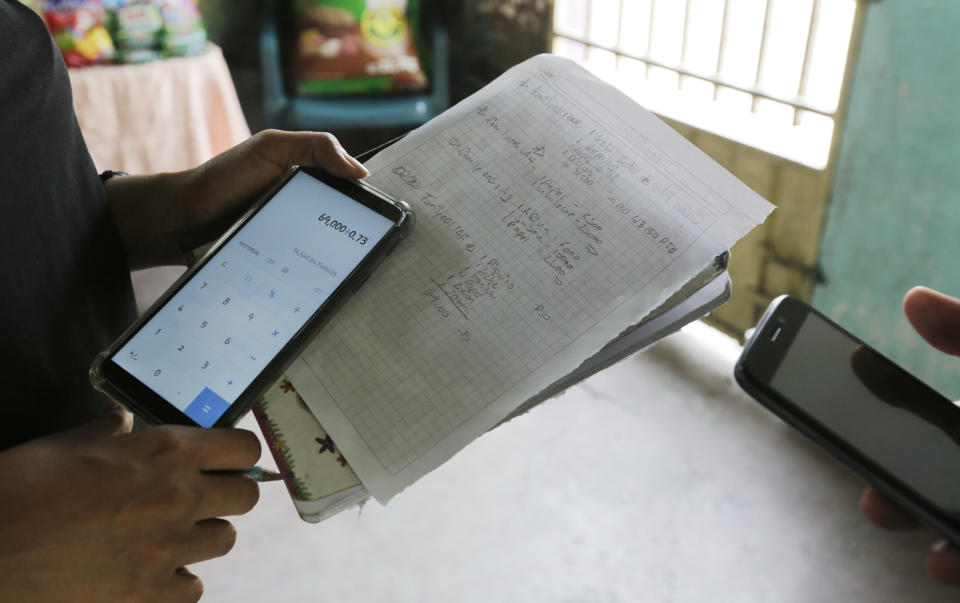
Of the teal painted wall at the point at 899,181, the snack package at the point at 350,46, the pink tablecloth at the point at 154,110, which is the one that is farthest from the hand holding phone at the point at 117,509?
the snack package at the point at 350,46

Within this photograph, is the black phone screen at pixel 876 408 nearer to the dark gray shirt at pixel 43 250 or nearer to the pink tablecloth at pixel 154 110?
the dark gray shirt at pixel 43 250

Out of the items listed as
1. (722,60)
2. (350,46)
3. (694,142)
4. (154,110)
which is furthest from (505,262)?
(350,46)

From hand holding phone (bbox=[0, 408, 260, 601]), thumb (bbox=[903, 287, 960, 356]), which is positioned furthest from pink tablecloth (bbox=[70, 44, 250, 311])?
thumb (bbox=[903, 287, 960, 356])

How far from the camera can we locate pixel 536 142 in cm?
53

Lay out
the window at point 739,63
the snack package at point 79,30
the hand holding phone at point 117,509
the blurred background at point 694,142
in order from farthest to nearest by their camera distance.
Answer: the snack package at point 79,30 < the window at point 739,63 < the blurred background at point 694,142 < the hand holding phone at point 117,509

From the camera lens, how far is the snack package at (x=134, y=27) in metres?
1.66

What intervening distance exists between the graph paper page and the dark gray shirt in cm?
15

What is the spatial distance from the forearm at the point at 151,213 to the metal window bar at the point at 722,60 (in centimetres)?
109

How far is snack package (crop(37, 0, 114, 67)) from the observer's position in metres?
1.61

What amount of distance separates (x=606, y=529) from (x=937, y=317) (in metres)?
0.31

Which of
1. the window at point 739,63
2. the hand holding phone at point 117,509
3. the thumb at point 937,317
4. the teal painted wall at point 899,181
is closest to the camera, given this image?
the hand holding phone at point 117,509

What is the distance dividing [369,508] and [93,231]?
0.32 meters

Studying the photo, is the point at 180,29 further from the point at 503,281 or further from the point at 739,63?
the point at 503,281

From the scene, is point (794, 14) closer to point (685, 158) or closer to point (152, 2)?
point (685, 158)
